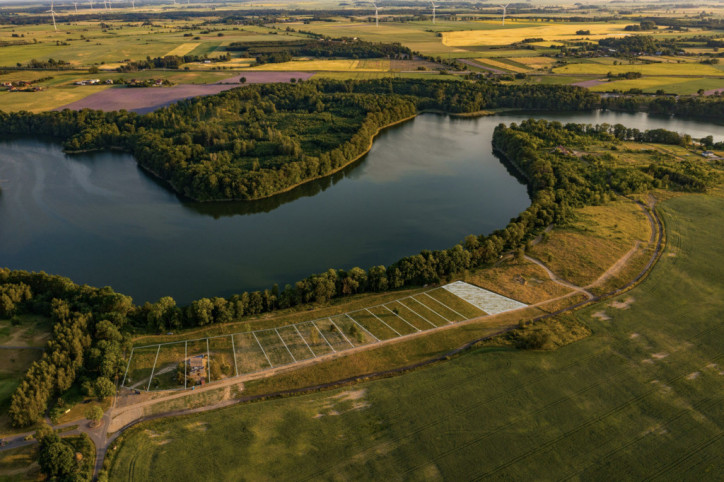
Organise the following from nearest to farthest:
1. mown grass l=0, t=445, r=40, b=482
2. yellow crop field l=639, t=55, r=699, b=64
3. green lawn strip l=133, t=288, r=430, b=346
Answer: mown grass l=0, t=445, r=40, b=482 → green lawn strip l=133, t=288, r=430, b=346 → yellow crop field l=639, t=55, r=699, b=64

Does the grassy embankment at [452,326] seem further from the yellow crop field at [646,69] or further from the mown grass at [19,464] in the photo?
the yellow crop field at [646,69]

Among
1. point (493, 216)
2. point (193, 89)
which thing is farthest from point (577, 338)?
point (193, 89)

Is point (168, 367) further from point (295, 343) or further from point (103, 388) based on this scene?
point (295, 343)

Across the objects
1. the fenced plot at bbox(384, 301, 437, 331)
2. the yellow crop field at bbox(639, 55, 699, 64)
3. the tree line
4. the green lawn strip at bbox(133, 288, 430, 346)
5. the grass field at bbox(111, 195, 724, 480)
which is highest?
the tree line

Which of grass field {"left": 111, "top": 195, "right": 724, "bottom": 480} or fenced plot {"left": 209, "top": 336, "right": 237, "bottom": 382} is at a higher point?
fenced plot {"left": 209, "top": 336, "right": 237, "bottom": 382}

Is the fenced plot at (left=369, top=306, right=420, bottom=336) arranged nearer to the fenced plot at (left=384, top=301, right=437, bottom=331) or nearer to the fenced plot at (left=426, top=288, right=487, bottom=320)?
the fenced plot at (left=384, top=301, right=437, bottom=331)

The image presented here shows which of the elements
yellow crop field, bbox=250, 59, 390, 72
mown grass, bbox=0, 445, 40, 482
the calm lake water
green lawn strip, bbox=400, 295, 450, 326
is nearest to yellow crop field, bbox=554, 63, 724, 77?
yellow crop field, bbox=250, 59, 390, 72

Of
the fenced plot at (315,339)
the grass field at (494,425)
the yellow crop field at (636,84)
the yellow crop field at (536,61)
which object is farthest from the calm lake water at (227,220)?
the yellow crop field at (536,61)
